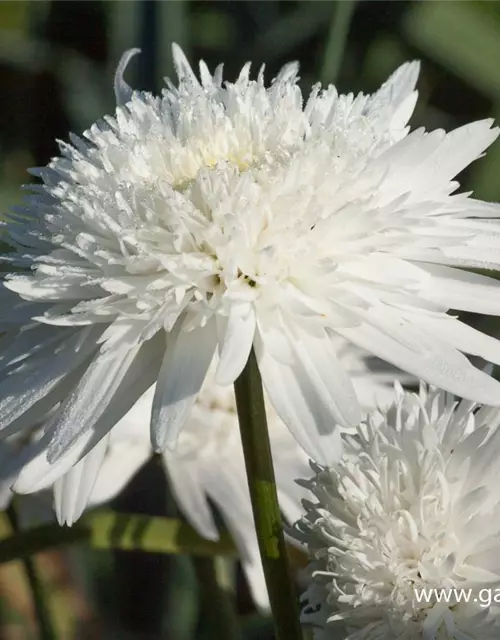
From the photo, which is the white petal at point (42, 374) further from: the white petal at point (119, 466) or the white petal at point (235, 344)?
the white petal at point (119, 466)

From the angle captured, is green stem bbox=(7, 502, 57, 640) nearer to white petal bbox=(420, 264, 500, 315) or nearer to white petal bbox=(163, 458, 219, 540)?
white petal bbox=(163, 458, 219, 540)

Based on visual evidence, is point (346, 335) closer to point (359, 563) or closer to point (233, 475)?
point (359, 563)

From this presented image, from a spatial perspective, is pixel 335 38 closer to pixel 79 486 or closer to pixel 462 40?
pixel 462 40

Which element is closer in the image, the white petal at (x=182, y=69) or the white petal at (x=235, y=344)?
the white petal at (x=235, y=344)

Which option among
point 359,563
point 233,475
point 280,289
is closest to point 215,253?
point 280,289

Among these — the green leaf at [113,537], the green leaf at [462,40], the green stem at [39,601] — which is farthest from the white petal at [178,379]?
the green leaf at [462,40]
